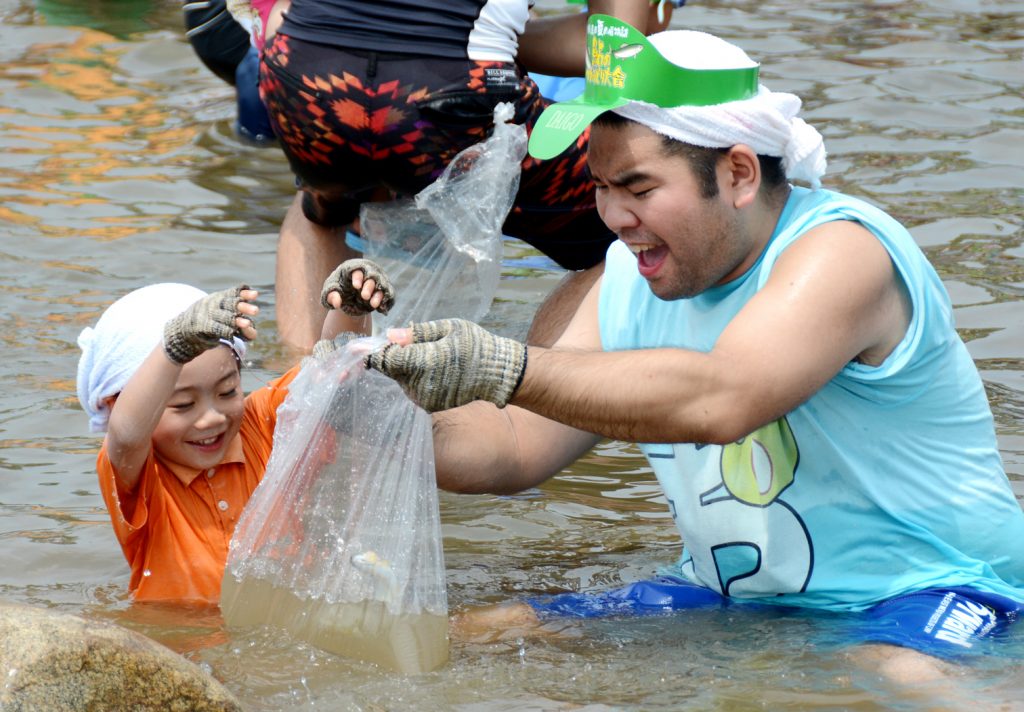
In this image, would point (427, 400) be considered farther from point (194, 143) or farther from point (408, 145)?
point (194, 143)

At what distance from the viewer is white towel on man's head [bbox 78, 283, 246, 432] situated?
361 cm

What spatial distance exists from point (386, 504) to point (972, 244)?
13.3 feet

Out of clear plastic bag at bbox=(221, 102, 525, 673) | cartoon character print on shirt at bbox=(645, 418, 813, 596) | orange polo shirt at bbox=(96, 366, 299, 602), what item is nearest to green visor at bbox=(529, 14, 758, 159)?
clear plastic bag at bbox=(221, 102, 525, 673)

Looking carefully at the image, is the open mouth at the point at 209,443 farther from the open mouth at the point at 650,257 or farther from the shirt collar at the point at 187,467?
the open mouth at the point at 650,257

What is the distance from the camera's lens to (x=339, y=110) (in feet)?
13.6

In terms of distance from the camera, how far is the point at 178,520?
3674 mm

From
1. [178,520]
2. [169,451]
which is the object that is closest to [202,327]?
[169,451]

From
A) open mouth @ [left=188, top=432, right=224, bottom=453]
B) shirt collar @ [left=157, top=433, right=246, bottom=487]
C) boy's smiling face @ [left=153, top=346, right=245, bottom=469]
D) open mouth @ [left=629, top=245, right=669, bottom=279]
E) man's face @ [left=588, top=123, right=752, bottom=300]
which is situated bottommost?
shirt collar @ [left=157, top=433, right=246, bottom=487]

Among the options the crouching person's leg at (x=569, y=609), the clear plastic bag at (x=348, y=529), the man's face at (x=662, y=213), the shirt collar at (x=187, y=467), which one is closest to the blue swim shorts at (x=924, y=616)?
the crouching person's leg at (x=569, y=609)

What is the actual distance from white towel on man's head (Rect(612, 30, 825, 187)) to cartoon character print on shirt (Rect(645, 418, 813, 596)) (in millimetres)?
559

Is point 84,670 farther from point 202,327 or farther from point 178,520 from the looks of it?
point 178,520

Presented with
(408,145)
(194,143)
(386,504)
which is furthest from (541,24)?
(194,143)

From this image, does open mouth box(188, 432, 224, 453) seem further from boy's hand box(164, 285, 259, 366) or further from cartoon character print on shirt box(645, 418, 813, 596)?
cartoon character print on shirt box(645, 418, 813, 596)

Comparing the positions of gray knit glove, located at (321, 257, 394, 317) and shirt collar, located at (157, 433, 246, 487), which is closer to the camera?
gray knit glove, located at (321, 257, 394, 317)
